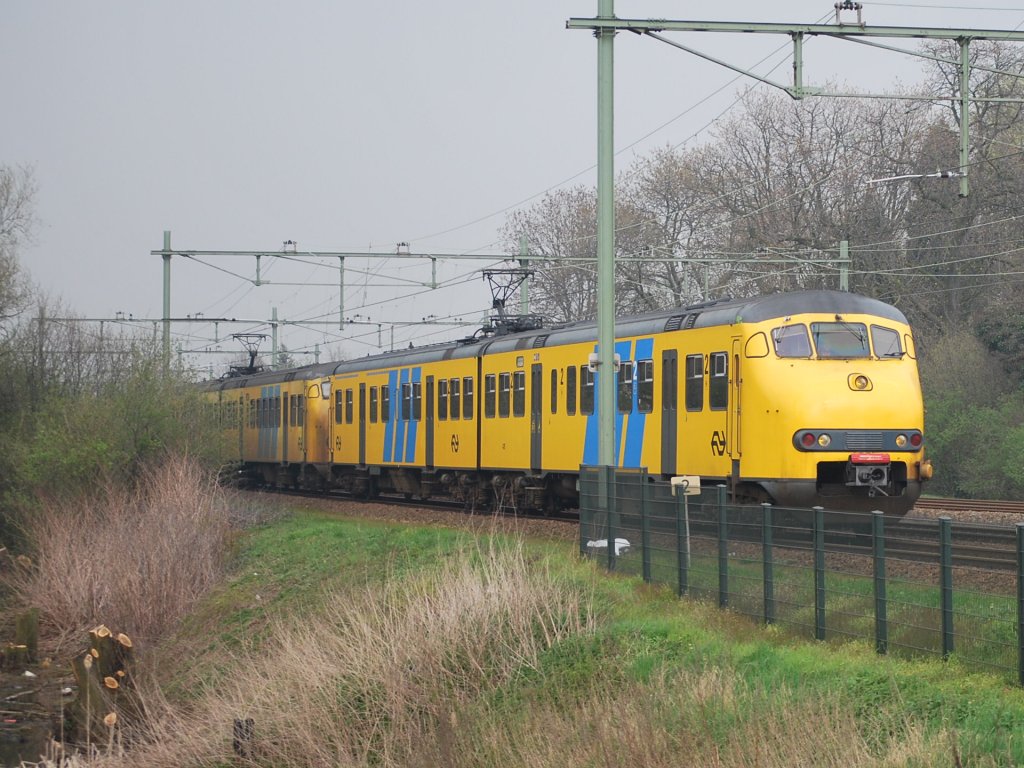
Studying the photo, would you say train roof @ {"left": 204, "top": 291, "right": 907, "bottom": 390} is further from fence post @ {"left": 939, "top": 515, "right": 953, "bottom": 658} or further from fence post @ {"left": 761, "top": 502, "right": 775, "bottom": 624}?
fence post @ {"left": 939, "top": 515, "right": 953, "bottom": 658}

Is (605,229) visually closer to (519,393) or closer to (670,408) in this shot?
(670,408)

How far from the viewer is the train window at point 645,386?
21078 millimetres

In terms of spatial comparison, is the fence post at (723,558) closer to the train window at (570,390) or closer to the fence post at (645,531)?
the fence post at (645,531)

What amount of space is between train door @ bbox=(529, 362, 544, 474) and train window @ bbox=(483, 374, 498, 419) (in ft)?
5.75

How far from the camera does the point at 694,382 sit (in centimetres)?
1978

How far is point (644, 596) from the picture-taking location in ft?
48.7

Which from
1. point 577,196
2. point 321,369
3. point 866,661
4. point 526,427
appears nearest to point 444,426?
point 526,427

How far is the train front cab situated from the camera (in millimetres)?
17984

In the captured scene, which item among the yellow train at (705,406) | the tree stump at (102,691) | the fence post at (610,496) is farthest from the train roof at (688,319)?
the tree stump at (102,691)

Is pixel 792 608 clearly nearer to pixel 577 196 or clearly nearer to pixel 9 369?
pixel 9 369

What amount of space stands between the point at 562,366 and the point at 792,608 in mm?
11544

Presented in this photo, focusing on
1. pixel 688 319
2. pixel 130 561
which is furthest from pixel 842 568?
pixel 130 561

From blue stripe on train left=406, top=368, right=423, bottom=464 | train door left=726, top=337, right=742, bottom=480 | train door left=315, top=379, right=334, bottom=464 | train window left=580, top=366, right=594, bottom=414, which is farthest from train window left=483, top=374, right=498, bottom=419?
train door left=315, top=379, right=334, bottom=464

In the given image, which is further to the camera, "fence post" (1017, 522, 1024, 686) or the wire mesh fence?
the wire mesh fence
